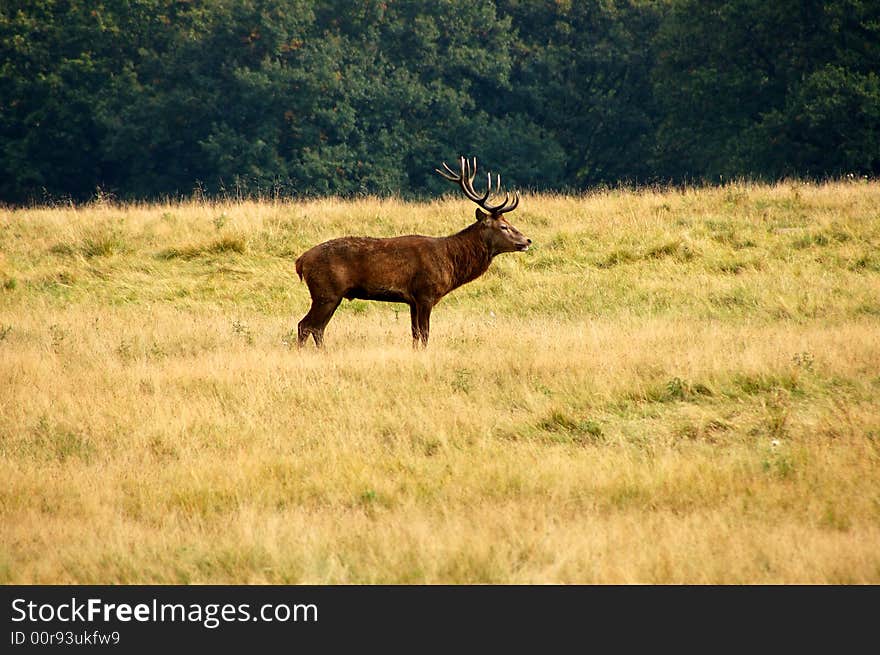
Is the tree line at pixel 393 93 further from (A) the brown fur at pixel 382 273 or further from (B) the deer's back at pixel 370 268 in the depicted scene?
(B) the deer's back at pixel 370 268

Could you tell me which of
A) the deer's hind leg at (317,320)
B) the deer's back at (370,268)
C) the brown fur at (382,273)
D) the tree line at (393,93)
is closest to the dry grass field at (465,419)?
the deer's hind leg at (317,320)

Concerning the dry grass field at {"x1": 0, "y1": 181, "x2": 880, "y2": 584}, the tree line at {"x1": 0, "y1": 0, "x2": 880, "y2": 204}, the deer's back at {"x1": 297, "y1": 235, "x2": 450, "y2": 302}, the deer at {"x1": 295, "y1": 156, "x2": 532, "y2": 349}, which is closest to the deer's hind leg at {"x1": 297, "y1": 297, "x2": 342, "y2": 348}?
the deer at {"x1": 295, "y1": 156, "x2": 532, "y2": 349}

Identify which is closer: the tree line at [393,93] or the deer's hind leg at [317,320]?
the deer's hind leg at [317,320]

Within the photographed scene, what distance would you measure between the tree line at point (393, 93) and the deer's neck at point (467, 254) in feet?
78.7

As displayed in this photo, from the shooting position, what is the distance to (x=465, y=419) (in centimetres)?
987

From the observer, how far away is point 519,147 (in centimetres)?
4244

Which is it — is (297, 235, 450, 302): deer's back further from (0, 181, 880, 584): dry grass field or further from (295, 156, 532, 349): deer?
(0, 181, 880, 584): dry grass field

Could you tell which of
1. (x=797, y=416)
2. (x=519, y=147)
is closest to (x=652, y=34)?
(x=519, y=147)

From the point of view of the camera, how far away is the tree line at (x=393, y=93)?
38.4 meters

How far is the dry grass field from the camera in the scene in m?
6.92

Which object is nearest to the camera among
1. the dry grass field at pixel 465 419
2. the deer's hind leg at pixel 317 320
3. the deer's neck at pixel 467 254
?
the dry grass field at pixel 465 419

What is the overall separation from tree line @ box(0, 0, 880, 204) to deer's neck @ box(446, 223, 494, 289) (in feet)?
78.7
